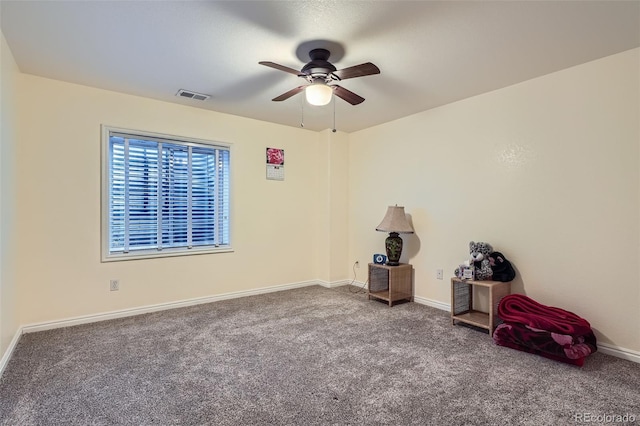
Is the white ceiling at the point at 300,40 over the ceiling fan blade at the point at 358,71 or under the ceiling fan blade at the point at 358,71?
over

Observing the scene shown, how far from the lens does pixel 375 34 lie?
7.64 ft

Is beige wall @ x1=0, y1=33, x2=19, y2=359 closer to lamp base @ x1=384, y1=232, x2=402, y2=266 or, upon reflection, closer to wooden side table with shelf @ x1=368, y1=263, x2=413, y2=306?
Result: wooden side table with shelf @ x1=368, y1=263, x2=413, y2=306

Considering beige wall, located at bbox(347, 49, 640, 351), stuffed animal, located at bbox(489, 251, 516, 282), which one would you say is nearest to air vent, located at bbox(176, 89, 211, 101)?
beige wall, located at bbox(347, 49, 640, 351)

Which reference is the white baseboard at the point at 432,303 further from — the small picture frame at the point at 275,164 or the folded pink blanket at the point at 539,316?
the small picture frame at the point at 275,164

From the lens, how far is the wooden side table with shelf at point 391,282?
13.2 feet

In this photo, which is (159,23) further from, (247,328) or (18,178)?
(247,328)

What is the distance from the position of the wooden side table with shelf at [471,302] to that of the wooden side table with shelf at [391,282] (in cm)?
76

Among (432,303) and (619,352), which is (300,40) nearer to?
(432,303)

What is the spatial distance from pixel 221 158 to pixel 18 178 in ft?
6.47

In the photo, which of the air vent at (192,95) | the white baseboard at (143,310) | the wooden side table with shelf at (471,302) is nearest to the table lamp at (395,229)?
the wooden side table with shelf at (471,302)

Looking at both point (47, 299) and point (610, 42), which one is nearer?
point (610, 42)

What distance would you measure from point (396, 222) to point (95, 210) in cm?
327

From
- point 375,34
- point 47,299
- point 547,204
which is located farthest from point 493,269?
point 47,299

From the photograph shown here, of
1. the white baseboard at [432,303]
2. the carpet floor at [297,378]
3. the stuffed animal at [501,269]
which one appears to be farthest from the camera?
the white baseboard at [432,303]
